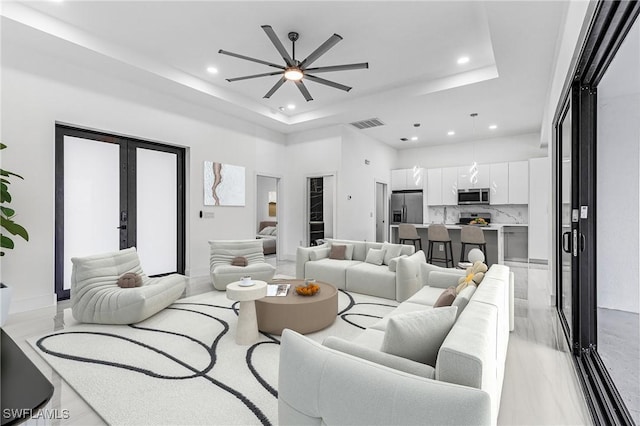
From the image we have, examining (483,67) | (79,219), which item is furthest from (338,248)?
(79,219)

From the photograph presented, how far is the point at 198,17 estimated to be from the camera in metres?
3.46

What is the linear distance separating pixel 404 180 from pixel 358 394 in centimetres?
815

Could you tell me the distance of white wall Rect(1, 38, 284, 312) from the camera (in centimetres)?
369

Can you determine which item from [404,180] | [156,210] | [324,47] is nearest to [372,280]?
[324,47]

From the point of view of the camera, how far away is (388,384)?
1.05 metres

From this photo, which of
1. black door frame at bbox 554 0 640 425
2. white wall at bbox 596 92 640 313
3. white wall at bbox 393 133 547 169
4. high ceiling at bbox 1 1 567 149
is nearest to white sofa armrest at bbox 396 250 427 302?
black door frame at bbox 554 0 640 425

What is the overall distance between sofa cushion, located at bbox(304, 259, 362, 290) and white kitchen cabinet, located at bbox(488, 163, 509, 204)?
4587mm

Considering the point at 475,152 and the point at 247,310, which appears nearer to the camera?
the point at 247,310

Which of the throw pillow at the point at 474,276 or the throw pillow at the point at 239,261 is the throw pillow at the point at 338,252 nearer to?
the throw pillow at the point at 239,261

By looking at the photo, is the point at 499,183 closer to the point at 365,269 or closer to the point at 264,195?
the point at 365,269

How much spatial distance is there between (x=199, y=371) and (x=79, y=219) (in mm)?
3383

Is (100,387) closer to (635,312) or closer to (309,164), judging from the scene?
(635,312)

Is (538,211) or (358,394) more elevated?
(538,211)

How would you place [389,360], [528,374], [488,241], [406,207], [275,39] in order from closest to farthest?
[389,360], [528,374], [275,39], [488,241], [406,207]
